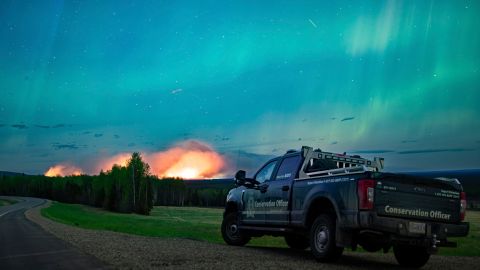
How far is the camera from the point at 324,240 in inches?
404

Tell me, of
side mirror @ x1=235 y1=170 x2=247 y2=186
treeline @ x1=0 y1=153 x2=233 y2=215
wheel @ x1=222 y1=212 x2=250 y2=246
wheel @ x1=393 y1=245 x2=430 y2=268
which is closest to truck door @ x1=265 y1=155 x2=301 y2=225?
side mirror @ x1=235 y1=170 x2=247 y2=186

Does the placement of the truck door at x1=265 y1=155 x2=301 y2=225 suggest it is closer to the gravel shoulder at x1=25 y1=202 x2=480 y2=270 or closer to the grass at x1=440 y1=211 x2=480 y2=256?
the gravel shoulder at x1=25 y1=202 x2=480 y2=270

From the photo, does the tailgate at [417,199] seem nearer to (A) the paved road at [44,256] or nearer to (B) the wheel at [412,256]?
(B) the wheel at [412,256]

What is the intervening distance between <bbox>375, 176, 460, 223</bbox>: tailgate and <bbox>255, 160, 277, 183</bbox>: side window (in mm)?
4292

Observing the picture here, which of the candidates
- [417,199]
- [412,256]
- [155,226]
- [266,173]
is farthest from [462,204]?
[155,226]

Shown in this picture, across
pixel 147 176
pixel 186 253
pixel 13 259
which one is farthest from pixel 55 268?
pixel 147 176

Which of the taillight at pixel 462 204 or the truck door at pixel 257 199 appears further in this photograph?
the truck door at pixel 257 199

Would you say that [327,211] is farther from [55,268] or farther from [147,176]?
[147,176]

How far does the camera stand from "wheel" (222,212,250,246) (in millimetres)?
14258

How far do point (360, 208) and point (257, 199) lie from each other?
4536 mm

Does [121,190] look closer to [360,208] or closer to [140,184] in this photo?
[140,184]

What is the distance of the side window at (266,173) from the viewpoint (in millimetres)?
13289

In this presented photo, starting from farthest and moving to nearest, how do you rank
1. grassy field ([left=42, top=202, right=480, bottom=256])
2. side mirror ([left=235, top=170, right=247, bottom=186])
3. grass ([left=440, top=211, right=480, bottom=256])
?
grassy field ([left=42, top=202, right=480, bottom=256]) → grass ([left=440, top=211, right=480, bottom=256]) → side mirror ([left=235, top=170, right=247, bottom=186])

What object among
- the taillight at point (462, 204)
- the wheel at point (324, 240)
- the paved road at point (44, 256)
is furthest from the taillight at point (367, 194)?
the paved road at point (44, 256)
